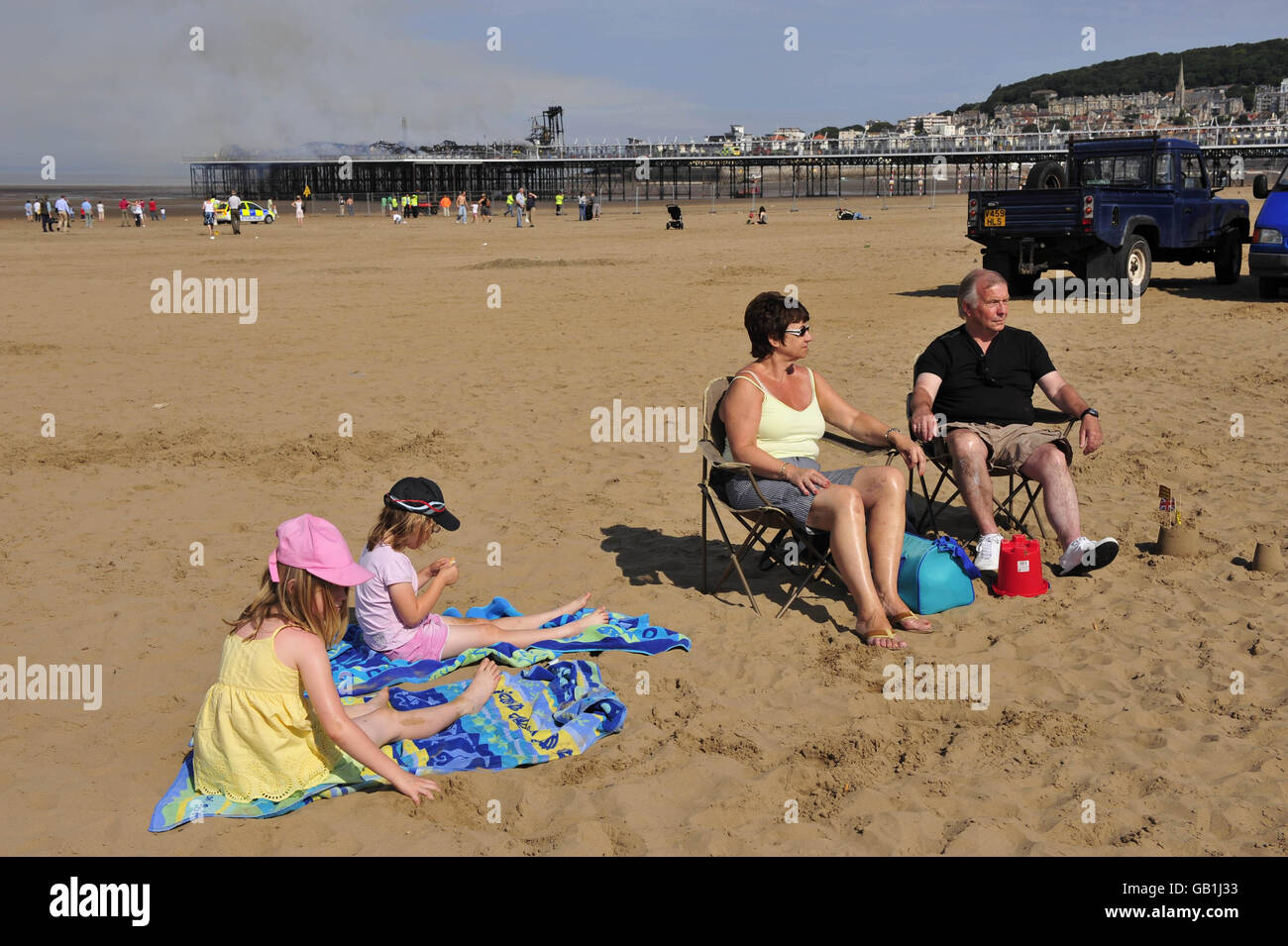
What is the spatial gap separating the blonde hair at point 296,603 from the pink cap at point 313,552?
0.10ft

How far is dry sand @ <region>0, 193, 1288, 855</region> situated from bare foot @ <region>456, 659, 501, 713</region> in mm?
348

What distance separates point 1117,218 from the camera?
1543 cm

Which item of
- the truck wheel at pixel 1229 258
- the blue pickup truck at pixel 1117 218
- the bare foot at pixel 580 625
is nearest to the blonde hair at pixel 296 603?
the bare foot at pixel 580 625

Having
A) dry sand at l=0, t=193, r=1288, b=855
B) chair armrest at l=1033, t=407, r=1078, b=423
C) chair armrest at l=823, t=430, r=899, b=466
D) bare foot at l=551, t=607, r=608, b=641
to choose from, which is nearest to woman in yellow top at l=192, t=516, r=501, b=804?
dry sand at l=0, t=193, r=1288, b=855

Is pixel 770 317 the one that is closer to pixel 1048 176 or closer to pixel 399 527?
pixel 399 527

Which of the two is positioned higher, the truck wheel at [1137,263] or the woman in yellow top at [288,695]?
the truck wheel at [1137,263]

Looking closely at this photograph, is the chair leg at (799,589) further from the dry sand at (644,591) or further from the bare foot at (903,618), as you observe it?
the bare foot at (903,618)

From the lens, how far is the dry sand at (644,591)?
3.67 metres

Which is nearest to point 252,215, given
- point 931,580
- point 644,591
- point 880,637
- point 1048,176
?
point 1048,176

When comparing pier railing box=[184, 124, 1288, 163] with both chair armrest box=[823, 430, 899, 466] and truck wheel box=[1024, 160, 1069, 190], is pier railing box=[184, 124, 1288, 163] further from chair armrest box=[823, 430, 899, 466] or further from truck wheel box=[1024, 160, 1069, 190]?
chair armrest box=[823, 430, 899, 466]

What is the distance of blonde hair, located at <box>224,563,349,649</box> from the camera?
11.8 feet

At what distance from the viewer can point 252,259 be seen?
26984 millimetres

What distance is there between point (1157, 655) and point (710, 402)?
2.35 m

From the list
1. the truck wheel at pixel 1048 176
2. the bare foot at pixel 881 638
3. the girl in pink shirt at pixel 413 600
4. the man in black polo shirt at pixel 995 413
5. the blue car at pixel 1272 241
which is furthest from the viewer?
the truck wheel at pixel 1048 176
